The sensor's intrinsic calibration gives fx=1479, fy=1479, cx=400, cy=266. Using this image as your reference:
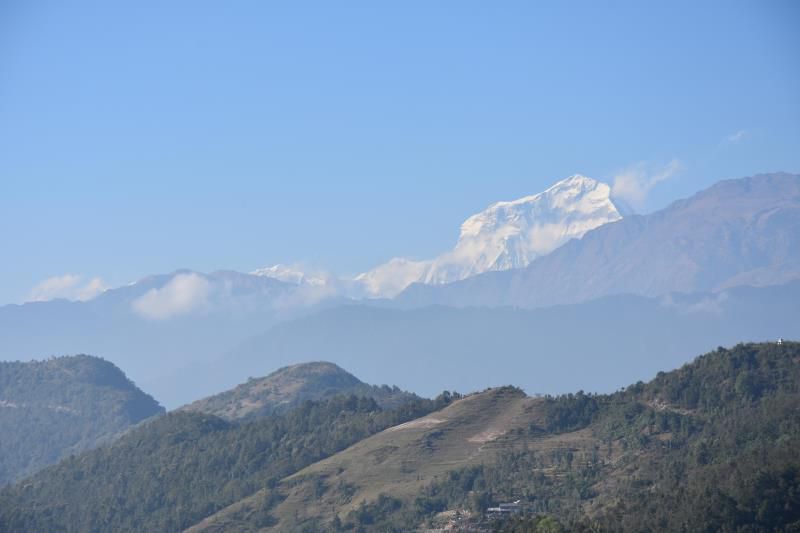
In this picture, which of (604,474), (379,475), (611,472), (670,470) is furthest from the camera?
(379,475)

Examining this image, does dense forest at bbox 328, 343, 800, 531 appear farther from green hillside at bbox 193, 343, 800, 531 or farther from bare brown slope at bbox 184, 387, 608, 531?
bare brown slope at bbox 184, 387, 608, 531

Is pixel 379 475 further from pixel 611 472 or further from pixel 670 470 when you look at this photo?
pixel 670 470

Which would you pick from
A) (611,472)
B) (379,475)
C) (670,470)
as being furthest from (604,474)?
(379,475)

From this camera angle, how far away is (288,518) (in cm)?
18350

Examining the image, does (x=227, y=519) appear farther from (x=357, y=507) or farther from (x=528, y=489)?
(x=528, y=489)

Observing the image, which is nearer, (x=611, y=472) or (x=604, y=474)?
(x=604, y=474)

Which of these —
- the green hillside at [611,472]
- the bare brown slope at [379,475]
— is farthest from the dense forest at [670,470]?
the bare brown slope at [379,475]

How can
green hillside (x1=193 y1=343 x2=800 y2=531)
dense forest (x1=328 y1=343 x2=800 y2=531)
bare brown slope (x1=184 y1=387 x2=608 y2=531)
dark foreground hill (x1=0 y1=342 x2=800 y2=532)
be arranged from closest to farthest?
dense forest (x1=328 y1=343 x2=800 y2=531), green hillside (x1=193 y1=343 x2=800 y2=531), dark foreground hill (x1=0 y1=342 x2=800 y2=532), bare brown slope (x1=184 y1=387 x2=608 y2=531)

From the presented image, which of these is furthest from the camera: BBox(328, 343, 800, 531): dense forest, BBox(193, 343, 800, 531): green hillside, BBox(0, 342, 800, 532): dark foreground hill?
BBox(0, 342, 800, 532): dark foreground hill

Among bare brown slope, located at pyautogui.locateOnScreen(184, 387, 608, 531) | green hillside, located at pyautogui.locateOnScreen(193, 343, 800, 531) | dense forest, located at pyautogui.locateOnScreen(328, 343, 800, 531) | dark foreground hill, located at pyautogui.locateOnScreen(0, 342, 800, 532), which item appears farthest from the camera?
bare brown slope, located at pyautogui.locateOnScreen(184, 387, 608, 531)

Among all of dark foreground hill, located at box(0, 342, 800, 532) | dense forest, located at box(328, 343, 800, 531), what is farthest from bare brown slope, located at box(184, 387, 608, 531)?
dense forest, located at box(328, 343, 800, 531)

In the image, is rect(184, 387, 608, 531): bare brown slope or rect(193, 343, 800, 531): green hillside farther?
rect(184, 387, 608, 531): bare brown slope

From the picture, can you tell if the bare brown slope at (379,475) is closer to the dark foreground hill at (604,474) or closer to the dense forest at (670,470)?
the dark foreground hill at (604,474)

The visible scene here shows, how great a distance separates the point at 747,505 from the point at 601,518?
614 inches
